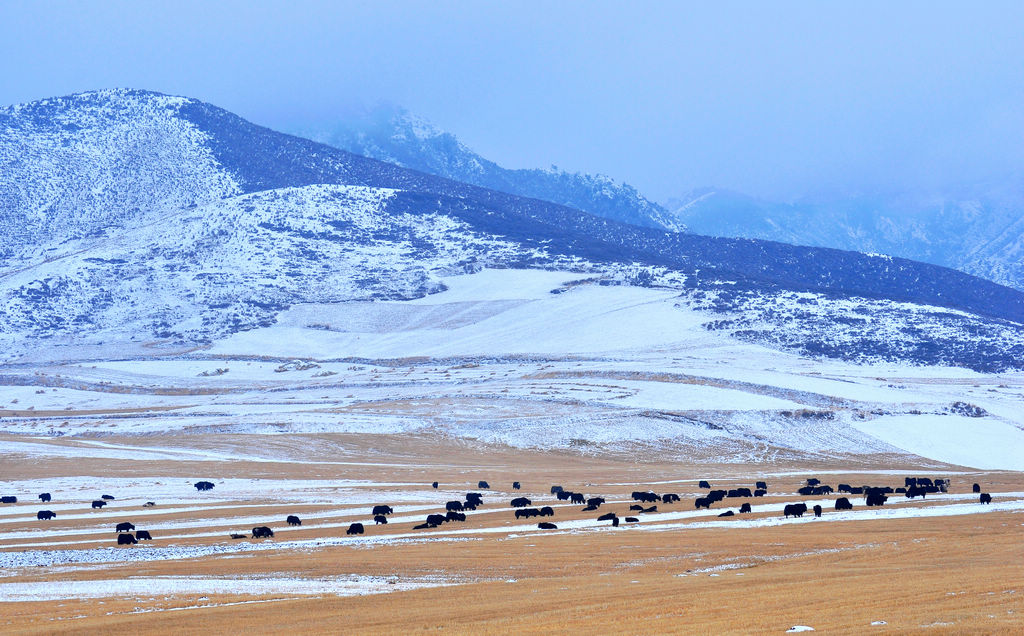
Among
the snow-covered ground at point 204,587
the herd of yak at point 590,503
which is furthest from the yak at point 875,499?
the snow-covered ground at point 204,587

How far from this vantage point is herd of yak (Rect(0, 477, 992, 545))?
46500 mm

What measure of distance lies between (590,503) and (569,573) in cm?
2148

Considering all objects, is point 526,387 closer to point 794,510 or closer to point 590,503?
point 590,503

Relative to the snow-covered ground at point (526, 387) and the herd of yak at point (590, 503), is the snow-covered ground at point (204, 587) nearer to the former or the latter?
the herd of yak at point (590, 503)

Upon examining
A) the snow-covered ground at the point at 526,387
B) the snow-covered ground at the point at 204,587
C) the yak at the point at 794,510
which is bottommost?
the snow-covered ground at the point at 204,587

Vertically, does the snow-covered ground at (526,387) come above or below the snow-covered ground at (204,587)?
above

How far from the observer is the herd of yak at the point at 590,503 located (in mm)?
46500

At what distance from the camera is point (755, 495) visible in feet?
201

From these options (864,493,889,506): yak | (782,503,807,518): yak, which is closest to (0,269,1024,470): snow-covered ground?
(864,493,889,506): yak

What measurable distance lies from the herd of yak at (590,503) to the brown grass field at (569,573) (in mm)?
790

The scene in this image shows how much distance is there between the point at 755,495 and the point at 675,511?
9720 millimetres

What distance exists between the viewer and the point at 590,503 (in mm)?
54469

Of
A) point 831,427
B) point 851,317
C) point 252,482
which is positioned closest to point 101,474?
point 252,482

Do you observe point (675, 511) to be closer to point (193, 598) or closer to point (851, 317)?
point (193, 598)
